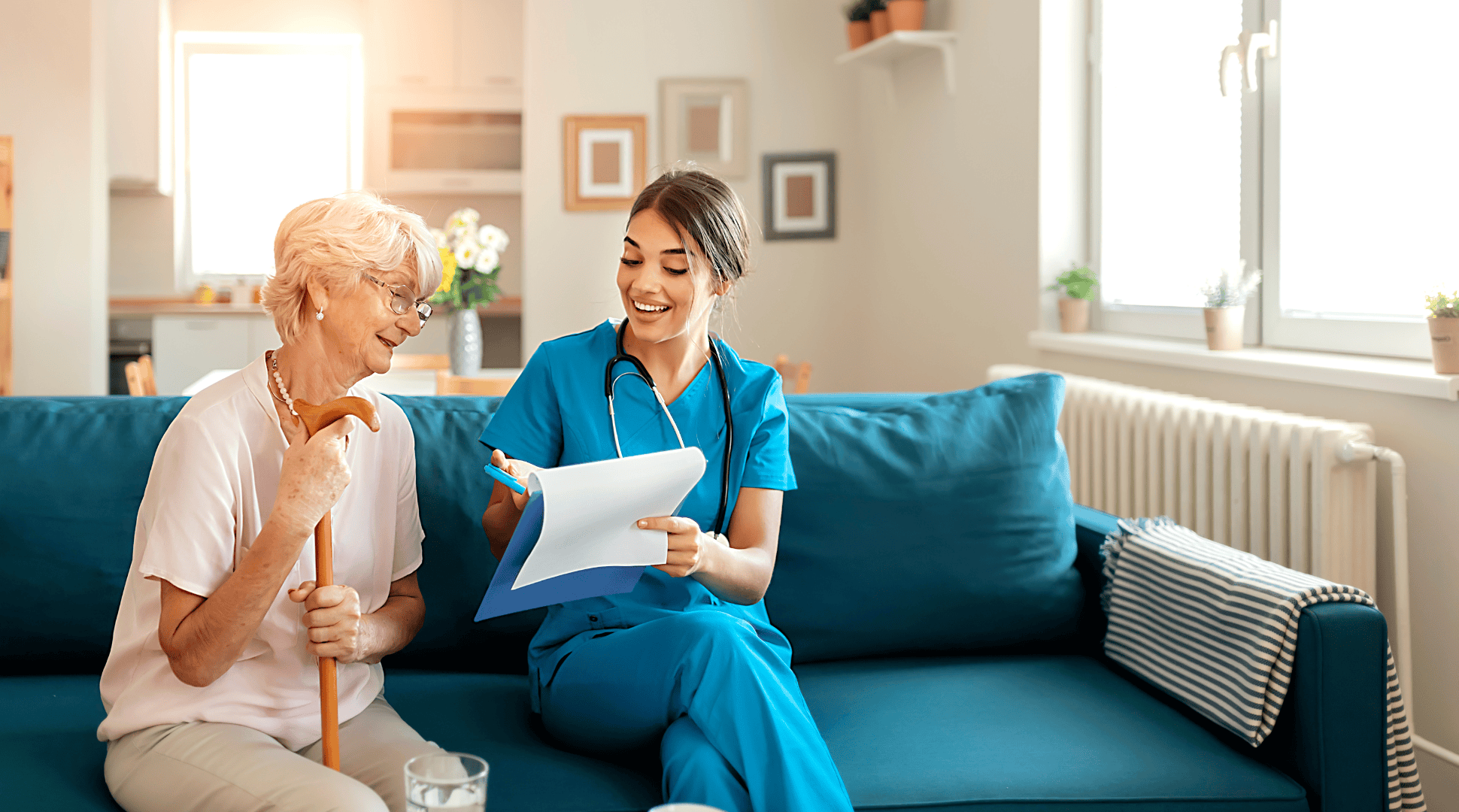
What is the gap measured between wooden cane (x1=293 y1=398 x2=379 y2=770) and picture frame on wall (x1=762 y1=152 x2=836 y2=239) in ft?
13.1

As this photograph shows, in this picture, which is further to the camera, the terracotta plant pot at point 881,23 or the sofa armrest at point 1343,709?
the terracotta plant pot at point 881,23

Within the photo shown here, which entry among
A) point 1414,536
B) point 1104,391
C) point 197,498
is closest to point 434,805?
point 197,498

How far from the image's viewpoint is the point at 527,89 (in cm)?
490

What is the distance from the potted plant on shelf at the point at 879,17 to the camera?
425 cm

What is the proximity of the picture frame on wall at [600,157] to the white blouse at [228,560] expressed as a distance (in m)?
3.72

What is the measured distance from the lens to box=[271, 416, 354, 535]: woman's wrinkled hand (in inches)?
45.8

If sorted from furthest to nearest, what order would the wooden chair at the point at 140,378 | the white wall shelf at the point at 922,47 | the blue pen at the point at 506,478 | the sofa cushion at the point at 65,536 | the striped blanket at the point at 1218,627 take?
the white wall shelf at the point at 922,47
the wooden chair at the point at 140,378
the sofa cushion at the point at 65,536
the striped blanket at the point at 1218,627
the blue pen at the point at 506,478

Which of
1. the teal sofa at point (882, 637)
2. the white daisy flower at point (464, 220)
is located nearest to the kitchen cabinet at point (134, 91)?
the white daisy flower at point (464, 220)

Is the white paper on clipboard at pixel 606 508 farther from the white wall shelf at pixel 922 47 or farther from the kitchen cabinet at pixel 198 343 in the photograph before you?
the kitchen cabinet at pixel 198 343

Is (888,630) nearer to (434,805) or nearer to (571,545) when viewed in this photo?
(571,545)

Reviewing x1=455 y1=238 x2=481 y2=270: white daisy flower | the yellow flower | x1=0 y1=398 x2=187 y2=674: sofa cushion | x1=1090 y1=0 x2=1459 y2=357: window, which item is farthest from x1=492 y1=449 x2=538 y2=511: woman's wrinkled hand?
x1=455 y1=238 x2=481 y2=270: white daisy flower

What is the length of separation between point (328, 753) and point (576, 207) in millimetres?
3967

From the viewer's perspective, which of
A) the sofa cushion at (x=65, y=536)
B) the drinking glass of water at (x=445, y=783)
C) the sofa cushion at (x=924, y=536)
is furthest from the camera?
the sofa cushion at (x=924, y=536)

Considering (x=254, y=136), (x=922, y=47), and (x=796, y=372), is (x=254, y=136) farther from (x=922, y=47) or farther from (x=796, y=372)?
(x=796, y=372)
